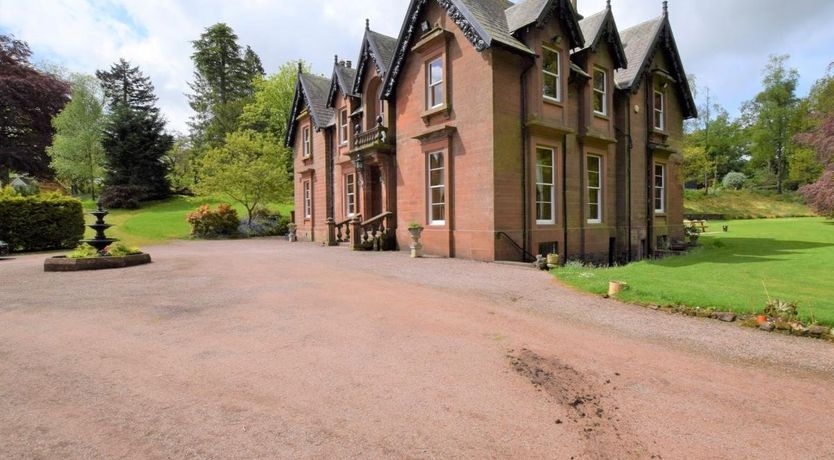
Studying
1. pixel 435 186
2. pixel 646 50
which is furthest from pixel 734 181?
pixel 435 186

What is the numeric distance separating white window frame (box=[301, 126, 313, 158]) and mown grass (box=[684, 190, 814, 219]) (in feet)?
140

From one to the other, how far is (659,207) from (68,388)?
2352 centimetres

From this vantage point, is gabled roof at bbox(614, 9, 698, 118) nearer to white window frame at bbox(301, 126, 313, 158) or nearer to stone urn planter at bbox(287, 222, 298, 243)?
white window frame at bbox(301, 126, 313, 158)

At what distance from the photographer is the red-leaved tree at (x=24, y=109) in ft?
132

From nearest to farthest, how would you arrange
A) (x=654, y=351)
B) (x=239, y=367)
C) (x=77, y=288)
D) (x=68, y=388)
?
1. (x=68, y=388)
2. (x=239, y=367)
3. (x=654, y=351)
4. (x=77, y=288)

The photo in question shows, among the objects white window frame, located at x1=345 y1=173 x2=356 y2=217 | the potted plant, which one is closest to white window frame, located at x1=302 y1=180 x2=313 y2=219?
white window frame, located at x1=345 y1=173 x2=356 y2=217

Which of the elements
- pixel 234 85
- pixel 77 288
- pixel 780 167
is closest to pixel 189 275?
pixel 77 288

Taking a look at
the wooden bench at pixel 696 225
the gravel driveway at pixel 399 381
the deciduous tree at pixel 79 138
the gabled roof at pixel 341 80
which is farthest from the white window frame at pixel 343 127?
the deciduous tree at pixel 79 138

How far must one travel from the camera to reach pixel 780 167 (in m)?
58.0

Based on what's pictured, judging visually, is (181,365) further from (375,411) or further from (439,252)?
(439,252)

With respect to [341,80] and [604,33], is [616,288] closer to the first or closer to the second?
[604,33]

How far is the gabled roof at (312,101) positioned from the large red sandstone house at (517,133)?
317 cm

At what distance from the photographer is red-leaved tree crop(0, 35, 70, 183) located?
132 ft

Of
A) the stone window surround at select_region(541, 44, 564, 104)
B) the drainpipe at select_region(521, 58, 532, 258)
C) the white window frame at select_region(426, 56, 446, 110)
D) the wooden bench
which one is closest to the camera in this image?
the drainpipe at select_region(521, 58, 532, 258)
